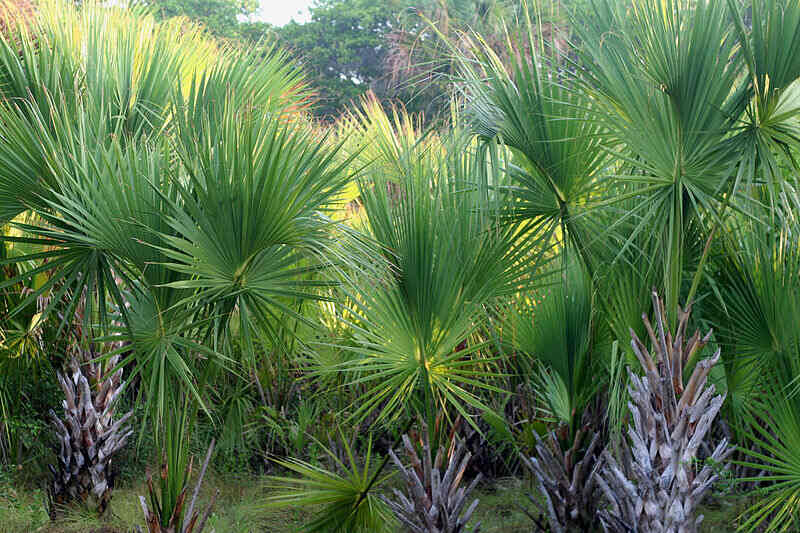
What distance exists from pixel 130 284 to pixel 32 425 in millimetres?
4285

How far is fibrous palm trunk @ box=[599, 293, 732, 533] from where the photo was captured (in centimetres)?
351

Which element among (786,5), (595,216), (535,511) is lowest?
(535,511)

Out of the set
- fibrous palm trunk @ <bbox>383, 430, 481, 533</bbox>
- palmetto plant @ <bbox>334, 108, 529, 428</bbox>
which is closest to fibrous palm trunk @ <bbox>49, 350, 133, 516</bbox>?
fibrous palm trunk @ <bbox>383, 430, 481, 533</bbox>

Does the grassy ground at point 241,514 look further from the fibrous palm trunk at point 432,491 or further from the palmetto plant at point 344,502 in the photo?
the fibrous palm trunk at point 432,491

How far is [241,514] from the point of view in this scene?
6.07m

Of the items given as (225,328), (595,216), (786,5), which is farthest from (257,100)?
(786,5)

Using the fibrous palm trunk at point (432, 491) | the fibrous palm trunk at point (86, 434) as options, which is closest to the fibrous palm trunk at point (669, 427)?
the fibrous palm trunk at point (432, 491)

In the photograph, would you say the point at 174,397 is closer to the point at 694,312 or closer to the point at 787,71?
the point at 694,312

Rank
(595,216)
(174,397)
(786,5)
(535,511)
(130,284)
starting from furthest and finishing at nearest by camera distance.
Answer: (535,511) → (595,216) → (174,397) → (130,284) → (786,5)

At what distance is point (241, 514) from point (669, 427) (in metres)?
3.91

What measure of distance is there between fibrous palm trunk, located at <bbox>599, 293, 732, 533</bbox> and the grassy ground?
6.84ft

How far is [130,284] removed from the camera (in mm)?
3555

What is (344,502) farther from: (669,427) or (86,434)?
(86,434)

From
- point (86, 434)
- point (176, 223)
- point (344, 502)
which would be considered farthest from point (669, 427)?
point (86, 434)
